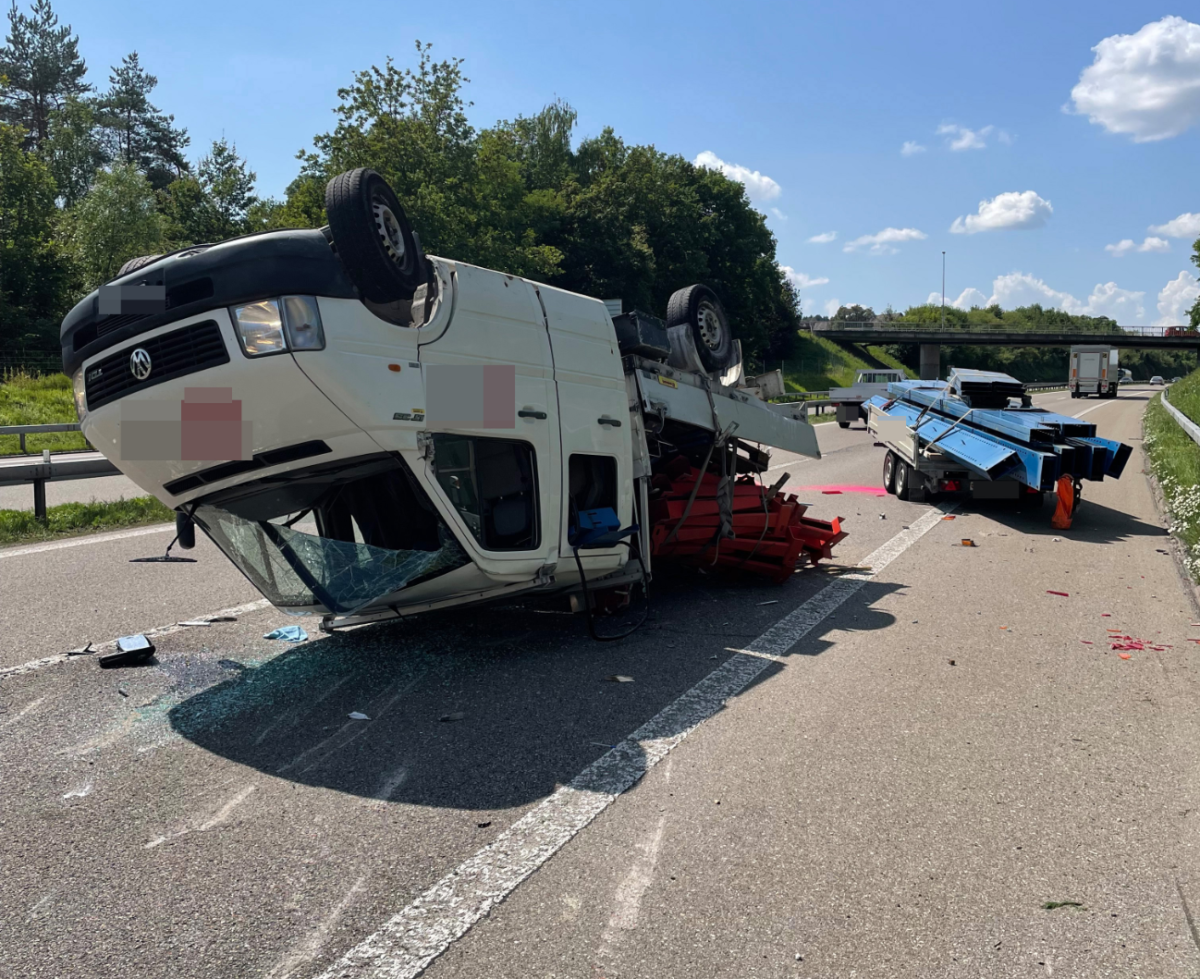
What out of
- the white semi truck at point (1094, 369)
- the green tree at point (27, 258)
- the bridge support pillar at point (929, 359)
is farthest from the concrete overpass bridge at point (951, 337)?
the green tree at point (27, 258)

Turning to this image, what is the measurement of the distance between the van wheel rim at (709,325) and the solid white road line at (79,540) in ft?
19.0

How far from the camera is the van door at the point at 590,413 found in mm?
5586

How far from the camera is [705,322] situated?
758cm

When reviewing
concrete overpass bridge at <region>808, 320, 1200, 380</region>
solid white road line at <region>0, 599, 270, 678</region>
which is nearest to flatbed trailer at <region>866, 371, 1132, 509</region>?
solid white road line at <region>0, 599, 270, 678</region>

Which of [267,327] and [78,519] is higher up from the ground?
[267,327]

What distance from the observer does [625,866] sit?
3.14 meters

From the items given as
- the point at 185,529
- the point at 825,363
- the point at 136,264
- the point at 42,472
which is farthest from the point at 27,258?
the point at 825,363

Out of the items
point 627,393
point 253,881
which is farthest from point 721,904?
point 627,393

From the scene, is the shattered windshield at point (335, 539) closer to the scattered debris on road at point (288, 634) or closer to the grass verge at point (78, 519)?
the scattered debris on road at point (288, 634)

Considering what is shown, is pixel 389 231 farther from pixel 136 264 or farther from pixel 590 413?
pixel 590 413

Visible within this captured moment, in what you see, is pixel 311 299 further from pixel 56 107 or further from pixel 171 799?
pixel 56 107

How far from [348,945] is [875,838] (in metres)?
1.76

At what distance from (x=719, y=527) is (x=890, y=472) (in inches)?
303

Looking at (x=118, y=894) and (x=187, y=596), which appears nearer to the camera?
(x=118, y=894)
